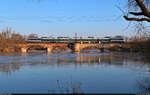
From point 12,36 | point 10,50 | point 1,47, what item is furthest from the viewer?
point 12,36

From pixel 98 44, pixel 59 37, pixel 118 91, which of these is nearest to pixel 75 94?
pixel 118 91

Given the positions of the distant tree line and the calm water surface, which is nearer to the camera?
the calm water surface

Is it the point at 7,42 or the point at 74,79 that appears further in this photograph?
the point at 7,42

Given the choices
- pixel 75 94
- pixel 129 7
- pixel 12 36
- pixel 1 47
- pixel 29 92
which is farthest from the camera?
pixel 12 36

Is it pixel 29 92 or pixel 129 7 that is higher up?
pixel 129 7

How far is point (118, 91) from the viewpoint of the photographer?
8883 millimetres

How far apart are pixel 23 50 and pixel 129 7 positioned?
6661 cm

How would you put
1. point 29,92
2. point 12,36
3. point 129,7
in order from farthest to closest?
point 12,36, point 29,92, point 129,7

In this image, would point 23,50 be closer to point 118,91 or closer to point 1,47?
point 1,47

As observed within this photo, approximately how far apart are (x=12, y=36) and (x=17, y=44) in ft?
34.9

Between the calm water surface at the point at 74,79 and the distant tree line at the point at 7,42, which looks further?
the distant tree line at the point at 7,42

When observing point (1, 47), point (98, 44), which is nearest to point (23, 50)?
point (1, 47)

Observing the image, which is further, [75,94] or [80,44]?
[80,44]

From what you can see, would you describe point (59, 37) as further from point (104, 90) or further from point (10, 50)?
point (104, 90)
